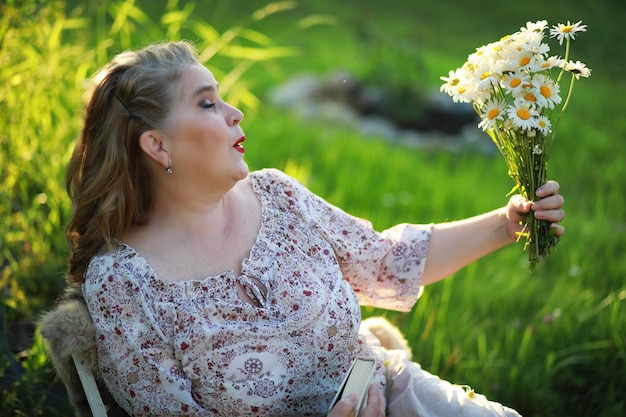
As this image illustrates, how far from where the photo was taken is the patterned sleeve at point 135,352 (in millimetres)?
2125

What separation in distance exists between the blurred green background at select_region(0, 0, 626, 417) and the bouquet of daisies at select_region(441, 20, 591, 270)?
1.17 metres

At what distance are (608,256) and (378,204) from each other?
53.6 inches

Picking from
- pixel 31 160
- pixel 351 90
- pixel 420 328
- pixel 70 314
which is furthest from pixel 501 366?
pixel 351 90

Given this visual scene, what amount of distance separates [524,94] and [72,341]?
1434mm

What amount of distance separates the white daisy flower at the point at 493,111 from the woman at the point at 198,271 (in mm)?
249

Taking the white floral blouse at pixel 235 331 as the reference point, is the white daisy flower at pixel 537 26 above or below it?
Result: above

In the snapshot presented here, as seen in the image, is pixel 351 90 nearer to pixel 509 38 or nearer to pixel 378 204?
pixel 378 204

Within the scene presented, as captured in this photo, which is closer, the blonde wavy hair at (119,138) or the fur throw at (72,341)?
the fur throw at (72,341)

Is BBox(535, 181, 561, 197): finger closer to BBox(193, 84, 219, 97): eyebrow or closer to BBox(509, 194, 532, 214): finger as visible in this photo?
BBox(509, 194, 532, 214): finger

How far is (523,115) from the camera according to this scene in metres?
2.14

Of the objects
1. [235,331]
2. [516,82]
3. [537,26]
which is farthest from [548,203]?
[235,331]

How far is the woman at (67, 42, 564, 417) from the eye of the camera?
215 centimetres

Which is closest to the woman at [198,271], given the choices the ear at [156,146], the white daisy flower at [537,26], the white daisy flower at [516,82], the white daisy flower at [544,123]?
the ear at [156,146]

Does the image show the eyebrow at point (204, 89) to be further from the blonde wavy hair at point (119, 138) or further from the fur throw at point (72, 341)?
the fur throw at point (72, 341)
